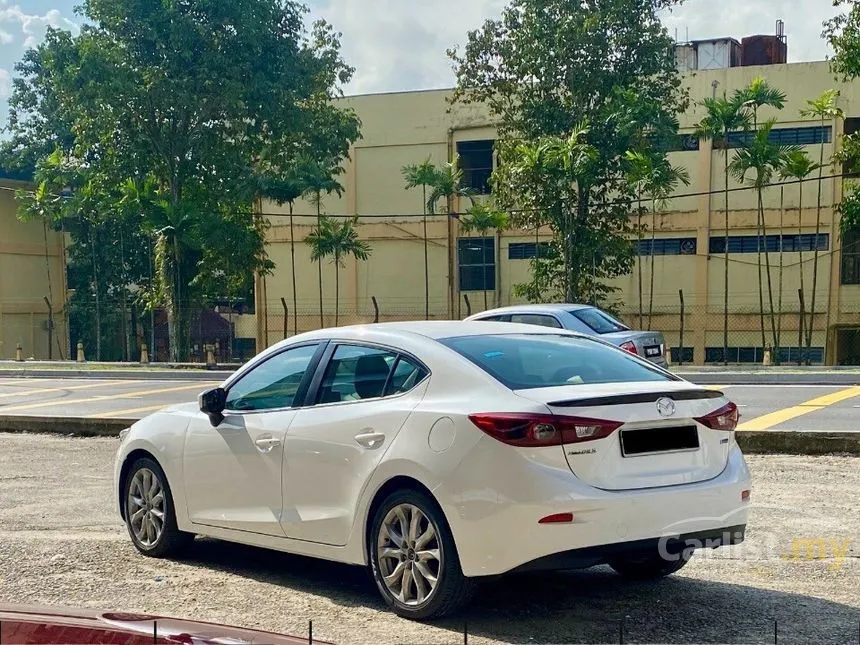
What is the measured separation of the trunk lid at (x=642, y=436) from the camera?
5.07 m

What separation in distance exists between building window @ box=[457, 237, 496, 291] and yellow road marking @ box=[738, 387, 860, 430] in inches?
959

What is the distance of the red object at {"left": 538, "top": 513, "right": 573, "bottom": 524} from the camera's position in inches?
194

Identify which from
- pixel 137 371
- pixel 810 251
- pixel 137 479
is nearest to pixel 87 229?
pixel 137 371

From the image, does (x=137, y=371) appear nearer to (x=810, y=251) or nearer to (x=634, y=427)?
(x=810, y=251)

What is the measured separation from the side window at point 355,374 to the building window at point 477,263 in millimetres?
35679

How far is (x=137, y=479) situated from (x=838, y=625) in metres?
4.49

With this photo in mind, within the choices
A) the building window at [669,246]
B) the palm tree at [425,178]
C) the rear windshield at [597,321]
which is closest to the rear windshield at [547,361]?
the rear windshield at [597,321]

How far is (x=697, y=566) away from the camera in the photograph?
21.3ft

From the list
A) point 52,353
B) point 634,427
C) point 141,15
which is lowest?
point 52,353

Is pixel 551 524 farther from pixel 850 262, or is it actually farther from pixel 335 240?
pixel 850 262

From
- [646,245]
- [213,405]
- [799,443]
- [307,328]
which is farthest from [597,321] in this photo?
[307,328]

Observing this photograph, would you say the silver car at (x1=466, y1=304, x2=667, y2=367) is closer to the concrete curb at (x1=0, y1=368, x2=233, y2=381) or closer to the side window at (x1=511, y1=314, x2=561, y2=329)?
the side window at (x1=511, y1=314, x2=561, y2=329)

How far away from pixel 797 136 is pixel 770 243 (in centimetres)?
387

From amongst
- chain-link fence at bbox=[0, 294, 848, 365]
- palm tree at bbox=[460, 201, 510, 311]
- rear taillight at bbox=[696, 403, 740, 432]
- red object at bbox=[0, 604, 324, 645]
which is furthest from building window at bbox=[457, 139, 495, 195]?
red object at bbox=[0, 604, 324, 645]
